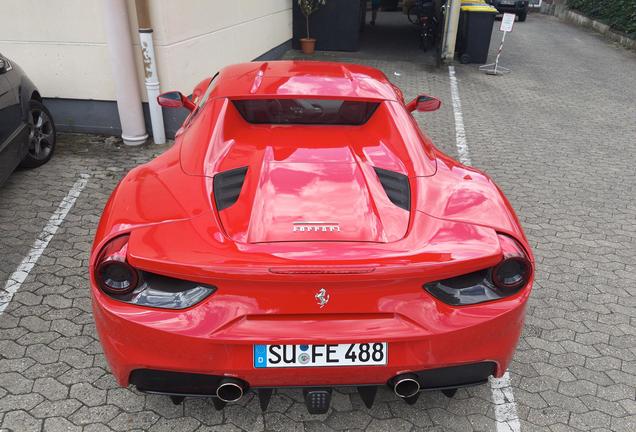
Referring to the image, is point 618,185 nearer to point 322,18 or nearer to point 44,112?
point 44,112

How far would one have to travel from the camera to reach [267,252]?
6.13 feet

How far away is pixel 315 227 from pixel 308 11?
11.7m

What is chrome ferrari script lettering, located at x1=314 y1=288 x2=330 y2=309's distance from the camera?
187 cm

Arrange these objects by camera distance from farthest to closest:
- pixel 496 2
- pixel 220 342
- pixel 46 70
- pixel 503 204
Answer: pixel 496 2 < pixel 46 70 < pixel 503 204 < pixel 220 342

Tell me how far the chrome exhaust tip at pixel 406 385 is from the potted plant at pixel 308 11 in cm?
Answer: 1184

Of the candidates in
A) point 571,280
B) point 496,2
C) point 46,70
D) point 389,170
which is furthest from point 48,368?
point 496,2

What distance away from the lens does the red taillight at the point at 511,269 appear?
2018 millimetres

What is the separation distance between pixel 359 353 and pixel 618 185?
5171mm

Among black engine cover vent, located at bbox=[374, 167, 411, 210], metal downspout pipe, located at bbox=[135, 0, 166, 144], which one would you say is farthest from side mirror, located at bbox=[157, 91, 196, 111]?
metal downspout pipe, located at bbox=[135, 0, 166, 144]

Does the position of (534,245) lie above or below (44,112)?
below

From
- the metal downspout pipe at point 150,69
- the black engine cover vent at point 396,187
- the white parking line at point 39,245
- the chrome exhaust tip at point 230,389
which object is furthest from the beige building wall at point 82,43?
the chrome exhaust tip at point 230,389

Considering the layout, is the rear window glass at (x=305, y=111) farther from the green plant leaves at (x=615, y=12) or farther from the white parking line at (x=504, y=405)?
the green plant leaves at (x=615, y=12)

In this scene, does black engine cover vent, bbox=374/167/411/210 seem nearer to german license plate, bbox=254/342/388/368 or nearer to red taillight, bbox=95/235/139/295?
german license plate, bbox=254/342/388/368

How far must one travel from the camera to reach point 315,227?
2.00 meters
